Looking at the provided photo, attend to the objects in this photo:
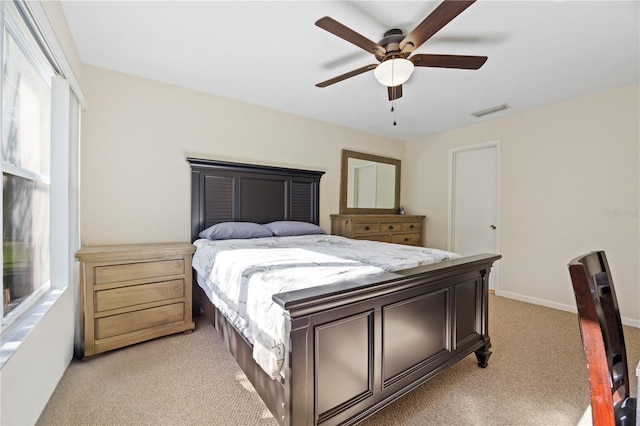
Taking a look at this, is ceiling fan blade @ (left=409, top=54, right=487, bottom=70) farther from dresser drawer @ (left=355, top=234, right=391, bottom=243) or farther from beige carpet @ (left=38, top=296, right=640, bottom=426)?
dresser drawer @ (left=355, top=234, right=391, bottom=243)

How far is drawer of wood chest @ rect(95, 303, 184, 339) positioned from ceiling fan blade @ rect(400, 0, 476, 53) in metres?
2.74

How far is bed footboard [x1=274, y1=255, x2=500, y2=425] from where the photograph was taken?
3.71 feet

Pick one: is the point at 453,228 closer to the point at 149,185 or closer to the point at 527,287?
the point at 527,287

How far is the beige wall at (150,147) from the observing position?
256cm

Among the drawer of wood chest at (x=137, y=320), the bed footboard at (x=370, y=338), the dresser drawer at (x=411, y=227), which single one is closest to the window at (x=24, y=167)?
the drawer of wood chest at (x=137, y=320)

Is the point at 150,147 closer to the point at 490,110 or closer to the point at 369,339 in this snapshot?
the point at 369,339

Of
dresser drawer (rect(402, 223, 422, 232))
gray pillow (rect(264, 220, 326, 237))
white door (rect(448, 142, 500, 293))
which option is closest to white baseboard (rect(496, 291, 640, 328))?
white door (rect(448, 142, 500, 293))

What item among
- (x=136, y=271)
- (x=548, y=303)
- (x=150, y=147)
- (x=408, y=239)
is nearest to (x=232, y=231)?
(x=136, y=271)

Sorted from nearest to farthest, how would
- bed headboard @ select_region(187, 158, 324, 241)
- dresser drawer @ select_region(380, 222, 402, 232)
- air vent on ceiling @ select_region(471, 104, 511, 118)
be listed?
bed headboard @ select_region(187, 158, 324, 241), air vent on ceiling @ select_region(471, 104, 511, 118), dresser drawer @ select_region(380, 222, 402, 232)

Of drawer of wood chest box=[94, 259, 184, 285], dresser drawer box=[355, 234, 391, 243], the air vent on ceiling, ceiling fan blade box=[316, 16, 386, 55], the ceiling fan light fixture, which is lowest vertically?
drawer of wood chest box=[94, 259, 184, 285]

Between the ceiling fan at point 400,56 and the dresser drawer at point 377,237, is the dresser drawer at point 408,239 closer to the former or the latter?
the dresser drawer at point 377,237

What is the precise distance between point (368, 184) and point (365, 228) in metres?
0.94

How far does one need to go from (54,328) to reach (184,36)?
7.18 ft

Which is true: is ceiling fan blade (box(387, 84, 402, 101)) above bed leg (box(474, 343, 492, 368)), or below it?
above
